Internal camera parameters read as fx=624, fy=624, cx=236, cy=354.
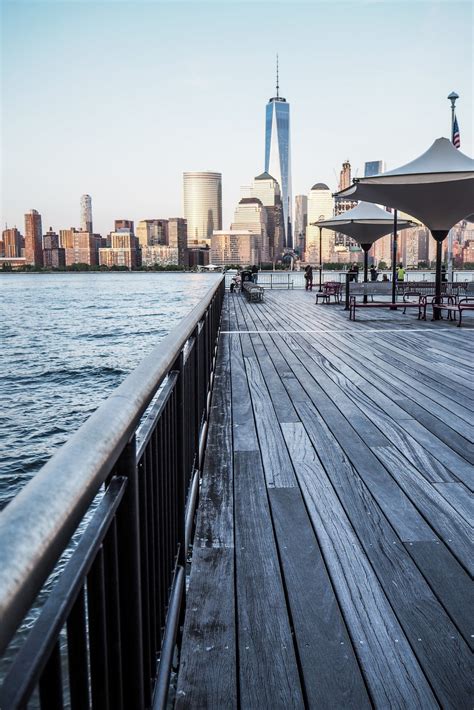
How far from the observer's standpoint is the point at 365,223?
22.4 metres

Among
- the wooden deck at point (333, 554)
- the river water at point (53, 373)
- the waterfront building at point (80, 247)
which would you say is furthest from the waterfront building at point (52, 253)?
the wooden deck at point (333, 554)

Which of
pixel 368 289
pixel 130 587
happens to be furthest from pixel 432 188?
pixel 130 587

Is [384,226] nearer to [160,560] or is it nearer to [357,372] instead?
[357,372]

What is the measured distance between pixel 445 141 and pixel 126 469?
1425 cm

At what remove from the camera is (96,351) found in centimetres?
3209

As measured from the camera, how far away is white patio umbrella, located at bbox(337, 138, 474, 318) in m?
12.9

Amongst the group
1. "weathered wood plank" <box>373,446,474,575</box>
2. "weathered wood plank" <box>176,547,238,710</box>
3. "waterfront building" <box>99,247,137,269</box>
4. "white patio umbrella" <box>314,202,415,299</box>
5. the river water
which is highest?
"waterfront building" <box>99,247,137,269</box>

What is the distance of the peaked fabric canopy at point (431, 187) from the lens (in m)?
12.9

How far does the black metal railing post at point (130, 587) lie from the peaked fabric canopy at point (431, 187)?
1255cm

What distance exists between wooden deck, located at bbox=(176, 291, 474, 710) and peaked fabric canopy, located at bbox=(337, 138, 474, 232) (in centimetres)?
764

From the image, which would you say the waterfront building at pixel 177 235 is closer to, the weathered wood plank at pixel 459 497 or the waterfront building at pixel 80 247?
the waterfront building at pixel 80 247

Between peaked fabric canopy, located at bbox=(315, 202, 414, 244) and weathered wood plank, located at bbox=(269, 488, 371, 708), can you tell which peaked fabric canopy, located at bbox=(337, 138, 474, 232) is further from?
weathered wood plank, located at bbox=(269, 488, 371, 708)

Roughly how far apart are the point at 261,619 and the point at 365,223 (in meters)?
21.3

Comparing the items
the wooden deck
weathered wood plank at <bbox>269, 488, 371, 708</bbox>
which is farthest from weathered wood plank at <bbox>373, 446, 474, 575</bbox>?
weathered wood plank at <bbox>269, 488, 371, 708</bbox>
